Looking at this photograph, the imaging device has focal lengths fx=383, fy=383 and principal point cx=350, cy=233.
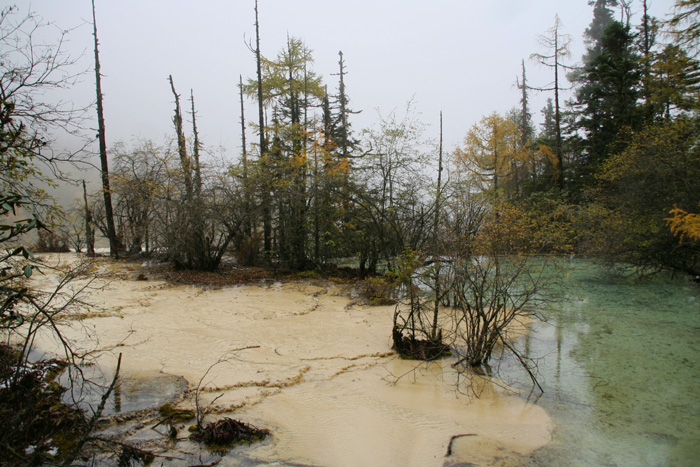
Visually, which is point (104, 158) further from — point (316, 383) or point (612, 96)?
point (612, 96)

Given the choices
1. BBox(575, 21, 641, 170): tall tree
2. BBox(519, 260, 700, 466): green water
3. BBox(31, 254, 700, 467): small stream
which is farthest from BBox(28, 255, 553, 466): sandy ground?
BBox(575, 21, 641, 170): tall tree

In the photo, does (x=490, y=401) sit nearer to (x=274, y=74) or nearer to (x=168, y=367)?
(x=168, y=367)

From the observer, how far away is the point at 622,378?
6941 mm

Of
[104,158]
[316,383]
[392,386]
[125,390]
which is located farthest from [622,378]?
[104,158]

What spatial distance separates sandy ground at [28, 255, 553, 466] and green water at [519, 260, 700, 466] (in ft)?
1.66

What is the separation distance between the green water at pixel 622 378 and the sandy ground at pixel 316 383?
20.0 inches

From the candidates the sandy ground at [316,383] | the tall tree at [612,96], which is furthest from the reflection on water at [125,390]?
the tall tree at [612,96]

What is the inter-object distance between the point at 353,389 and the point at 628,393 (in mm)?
4577

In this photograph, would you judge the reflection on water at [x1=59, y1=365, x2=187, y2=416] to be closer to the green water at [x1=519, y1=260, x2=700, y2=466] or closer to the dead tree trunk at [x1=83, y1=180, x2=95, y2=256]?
the green water at [x1=519, y1=260, x2=700, y2=466]

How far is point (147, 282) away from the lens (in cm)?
1320

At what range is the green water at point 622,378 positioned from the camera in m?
4.85

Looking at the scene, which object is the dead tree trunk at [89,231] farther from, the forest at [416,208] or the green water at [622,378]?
the green water at [622,378]

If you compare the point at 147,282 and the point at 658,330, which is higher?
the point at 147,282

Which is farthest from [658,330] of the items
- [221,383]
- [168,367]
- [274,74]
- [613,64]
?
[274,74]
